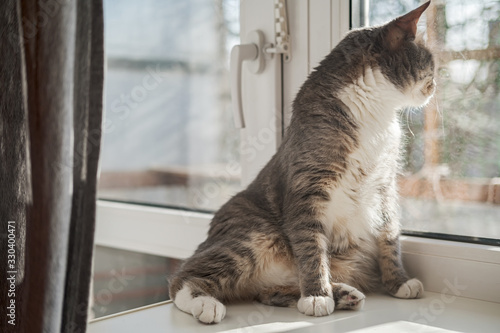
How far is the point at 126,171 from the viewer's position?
80.0 inches

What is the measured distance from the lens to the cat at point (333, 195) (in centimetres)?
117

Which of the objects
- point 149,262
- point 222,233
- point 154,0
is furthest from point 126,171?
point 222,233

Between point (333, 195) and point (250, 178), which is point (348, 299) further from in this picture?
point (250, 178)

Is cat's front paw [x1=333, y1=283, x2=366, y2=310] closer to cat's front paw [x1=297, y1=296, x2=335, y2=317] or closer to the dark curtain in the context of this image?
cat's front paw [x1=297, y1=296, x2=335, y2=317]

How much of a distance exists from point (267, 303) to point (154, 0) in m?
1.20

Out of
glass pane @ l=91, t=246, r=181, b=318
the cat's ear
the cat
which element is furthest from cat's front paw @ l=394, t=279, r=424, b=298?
glass pane @ l=91, t=246, r=181, b=318

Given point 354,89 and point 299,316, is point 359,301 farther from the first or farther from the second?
point 354,89

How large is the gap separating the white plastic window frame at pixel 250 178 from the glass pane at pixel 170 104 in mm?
98

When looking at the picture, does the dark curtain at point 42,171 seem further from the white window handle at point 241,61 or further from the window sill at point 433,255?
the window sill at point 433,255

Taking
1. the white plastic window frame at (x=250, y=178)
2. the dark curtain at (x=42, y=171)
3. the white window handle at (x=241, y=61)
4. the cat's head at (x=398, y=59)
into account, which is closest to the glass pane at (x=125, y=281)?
the white plastic window frame at (x=250, y=178)

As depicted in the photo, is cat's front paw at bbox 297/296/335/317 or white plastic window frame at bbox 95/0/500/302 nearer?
cat's front paw at bbox 297/296/335/317

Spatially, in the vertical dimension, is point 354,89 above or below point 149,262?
above

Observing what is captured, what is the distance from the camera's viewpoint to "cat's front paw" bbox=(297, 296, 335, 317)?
1079 millimetres

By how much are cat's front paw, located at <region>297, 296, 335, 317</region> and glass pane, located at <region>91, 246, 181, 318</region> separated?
886 mm
